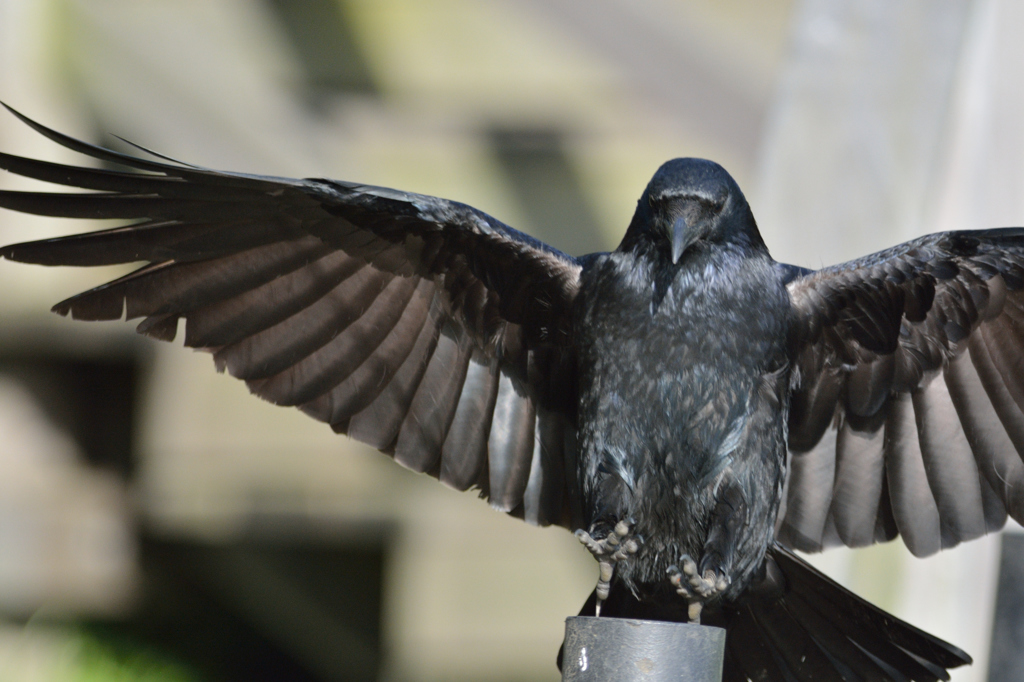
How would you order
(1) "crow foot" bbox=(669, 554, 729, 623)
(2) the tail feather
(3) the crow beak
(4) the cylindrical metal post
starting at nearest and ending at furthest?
(4) the cylindrical metal post
(1) "crow foot" bbox=(669, 554, 729, 623)
(3) the crow beak
(2) the tail feather

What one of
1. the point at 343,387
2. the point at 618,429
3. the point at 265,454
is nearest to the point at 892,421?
the point at 618,429

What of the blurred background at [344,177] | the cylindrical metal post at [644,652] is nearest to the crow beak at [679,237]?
the cylindrical metal post at [644,652]

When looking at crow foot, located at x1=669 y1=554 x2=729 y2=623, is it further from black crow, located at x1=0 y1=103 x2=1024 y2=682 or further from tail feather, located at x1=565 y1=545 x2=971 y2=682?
tail feather, located at x1=565 y1=545 x2=971 y2=682

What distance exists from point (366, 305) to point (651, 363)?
3.22ft

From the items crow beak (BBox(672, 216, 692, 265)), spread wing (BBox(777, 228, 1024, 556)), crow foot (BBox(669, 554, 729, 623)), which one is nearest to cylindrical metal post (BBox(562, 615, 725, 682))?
crow foot (BBox(669, 554, 729, 623))

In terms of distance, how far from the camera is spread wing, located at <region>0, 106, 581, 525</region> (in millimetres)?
3270

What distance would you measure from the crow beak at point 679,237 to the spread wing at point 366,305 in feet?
1.34

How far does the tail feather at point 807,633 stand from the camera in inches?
136

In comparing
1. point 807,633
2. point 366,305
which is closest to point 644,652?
point 807,633

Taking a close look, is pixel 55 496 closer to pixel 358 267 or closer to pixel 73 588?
pixel 73 588

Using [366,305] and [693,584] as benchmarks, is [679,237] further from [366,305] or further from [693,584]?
[366,305]

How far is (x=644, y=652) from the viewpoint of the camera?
250cm

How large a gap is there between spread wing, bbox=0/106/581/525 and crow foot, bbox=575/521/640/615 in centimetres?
64

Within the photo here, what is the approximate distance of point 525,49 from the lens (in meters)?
9.13
